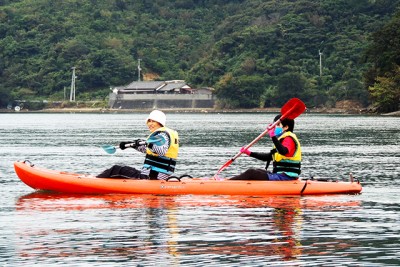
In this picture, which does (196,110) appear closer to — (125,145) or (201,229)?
(125,145)

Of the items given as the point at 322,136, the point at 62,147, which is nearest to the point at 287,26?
the point at 322,136

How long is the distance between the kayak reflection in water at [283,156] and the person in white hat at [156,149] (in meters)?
1.69

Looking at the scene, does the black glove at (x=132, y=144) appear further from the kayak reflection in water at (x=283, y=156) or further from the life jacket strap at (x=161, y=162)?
the kayak reflection in water at (x=283, y=156)

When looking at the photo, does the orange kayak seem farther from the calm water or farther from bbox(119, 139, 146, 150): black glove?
bbox(119, 139, 146, 150): black glove

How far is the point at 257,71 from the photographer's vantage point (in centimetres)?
16962

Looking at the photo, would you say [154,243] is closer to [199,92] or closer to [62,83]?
[199,92]

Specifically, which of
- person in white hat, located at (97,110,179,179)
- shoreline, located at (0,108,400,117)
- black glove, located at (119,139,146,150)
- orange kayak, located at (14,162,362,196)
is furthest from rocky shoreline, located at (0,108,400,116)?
black glove, located at (119,139,146,150)

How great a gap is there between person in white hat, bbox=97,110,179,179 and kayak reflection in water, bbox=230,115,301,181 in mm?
1692

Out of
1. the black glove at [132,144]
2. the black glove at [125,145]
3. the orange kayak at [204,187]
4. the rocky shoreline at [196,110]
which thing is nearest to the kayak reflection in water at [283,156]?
the orange kayak at [204,187]

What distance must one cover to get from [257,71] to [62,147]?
392ft

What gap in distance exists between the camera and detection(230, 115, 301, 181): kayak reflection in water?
24.1 metres

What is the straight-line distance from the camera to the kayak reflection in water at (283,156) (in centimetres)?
2412

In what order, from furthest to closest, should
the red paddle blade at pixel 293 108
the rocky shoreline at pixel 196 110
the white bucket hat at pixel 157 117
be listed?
the rocky shoreline at pixel 196 110 → the red paddle blade at pixel 293 108 → the white bucket hat at pixel 157 117

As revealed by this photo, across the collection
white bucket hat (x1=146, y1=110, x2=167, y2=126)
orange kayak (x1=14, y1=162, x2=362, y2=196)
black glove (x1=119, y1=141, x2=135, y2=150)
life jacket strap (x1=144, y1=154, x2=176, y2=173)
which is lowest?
orange kayak (x1=14, y1=162, x2=362, y2=196)
